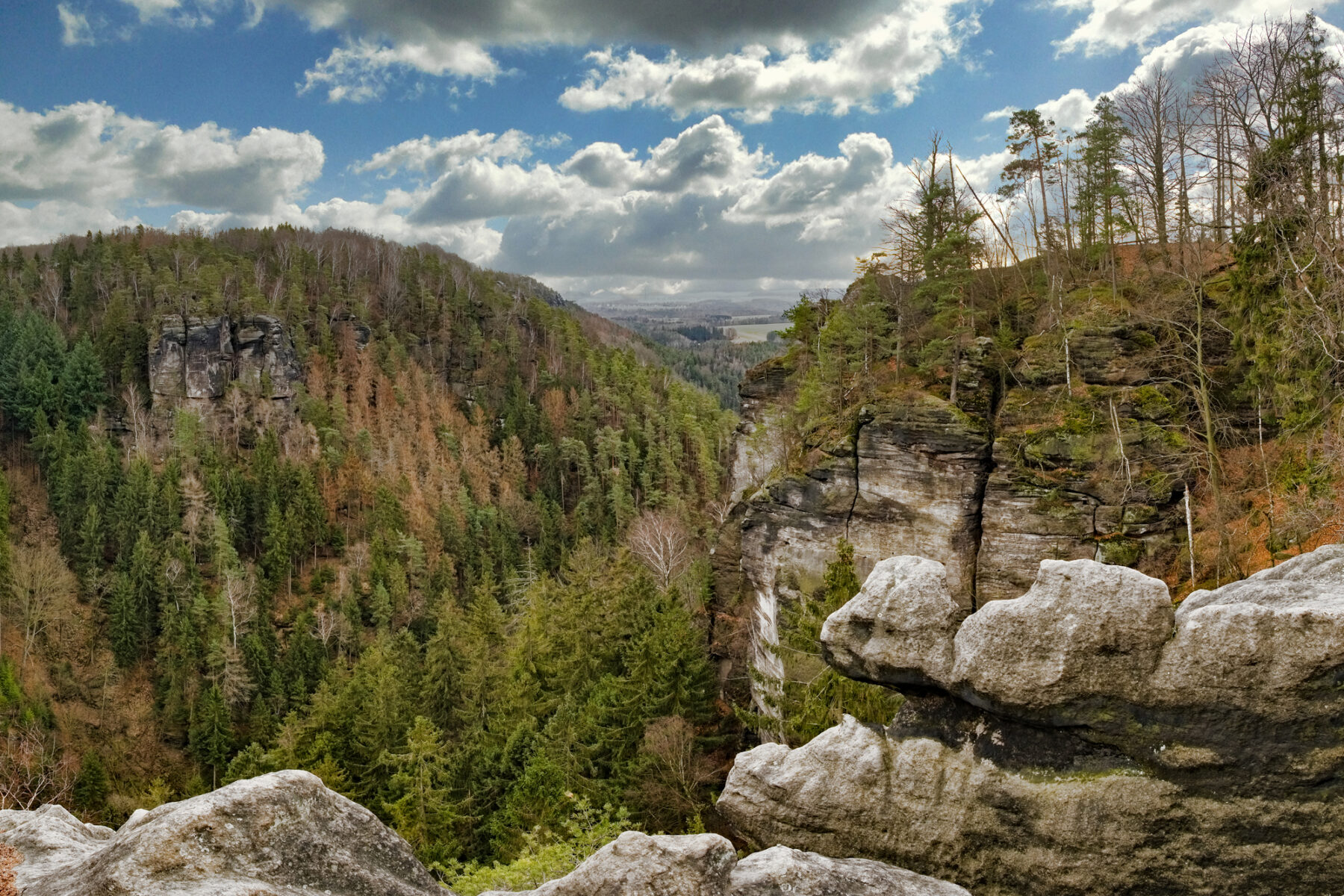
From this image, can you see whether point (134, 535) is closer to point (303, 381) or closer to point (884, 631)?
point (303, 381)

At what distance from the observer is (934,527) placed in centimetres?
2567

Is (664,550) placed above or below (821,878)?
below

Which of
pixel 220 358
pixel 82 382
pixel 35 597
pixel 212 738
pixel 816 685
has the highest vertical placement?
pixel 220 358

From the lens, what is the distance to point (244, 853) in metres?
5.25

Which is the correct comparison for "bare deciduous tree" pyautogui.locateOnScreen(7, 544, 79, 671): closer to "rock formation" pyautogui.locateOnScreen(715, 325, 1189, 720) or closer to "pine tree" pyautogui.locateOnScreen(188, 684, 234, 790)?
"pine tree" pyautogui.locateOnScreen(188, 684, 234, 790)

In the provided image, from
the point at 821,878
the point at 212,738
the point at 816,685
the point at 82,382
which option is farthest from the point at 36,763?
the point at 82,382

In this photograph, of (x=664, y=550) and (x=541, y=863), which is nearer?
(x=541, y=863)

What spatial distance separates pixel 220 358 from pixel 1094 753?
367 feet

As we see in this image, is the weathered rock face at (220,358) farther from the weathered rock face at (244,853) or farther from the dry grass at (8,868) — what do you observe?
the weathered rock face at (244,853)

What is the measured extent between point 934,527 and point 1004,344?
24.7ft

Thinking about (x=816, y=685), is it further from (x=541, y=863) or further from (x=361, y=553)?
(x=361, y=553)

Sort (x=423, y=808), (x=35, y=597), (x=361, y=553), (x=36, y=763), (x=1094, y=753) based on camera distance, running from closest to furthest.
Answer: (x=1094, y=753)
(x=423, y=808)
(x=36, y=763)
(x=35, y=597)
(x=361, y=553)

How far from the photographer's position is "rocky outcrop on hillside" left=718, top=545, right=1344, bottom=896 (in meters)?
5.60

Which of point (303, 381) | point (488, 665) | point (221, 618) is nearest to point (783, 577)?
point (488, 665)
